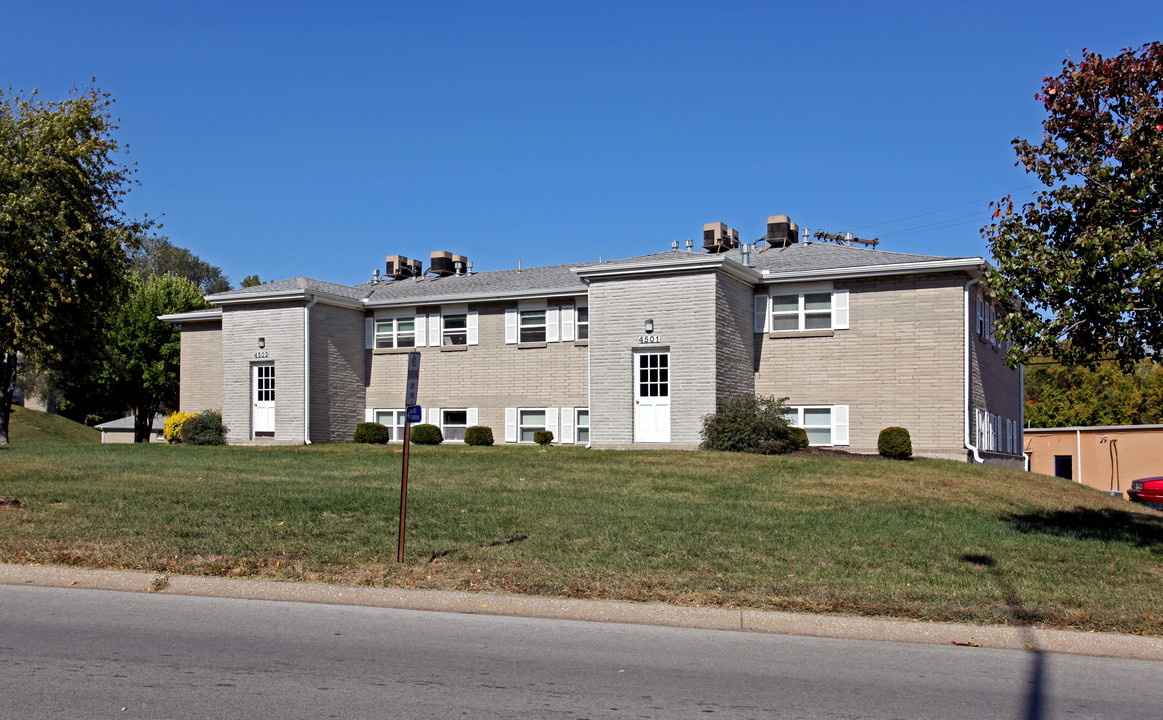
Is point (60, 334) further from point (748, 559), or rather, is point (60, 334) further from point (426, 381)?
point (748, 559)

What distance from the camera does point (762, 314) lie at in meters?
25.3

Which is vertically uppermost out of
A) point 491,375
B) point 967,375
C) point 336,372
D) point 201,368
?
point 201,368

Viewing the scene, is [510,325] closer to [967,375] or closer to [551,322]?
[551,322]

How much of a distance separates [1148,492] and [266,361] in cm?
2803

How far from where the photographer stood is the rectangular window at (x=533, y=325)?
28.0 m

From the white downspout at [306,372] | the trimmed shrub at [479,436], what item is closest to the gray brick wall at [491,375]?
the trimmed shrub at [479,436]

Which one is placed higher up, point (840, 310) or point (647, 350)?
point (840, 310)

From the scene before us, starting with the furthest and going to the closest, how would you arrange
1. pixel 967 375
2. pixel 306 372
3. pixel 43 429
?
pixel 43 429, pixel 306 372, pixel 967 375

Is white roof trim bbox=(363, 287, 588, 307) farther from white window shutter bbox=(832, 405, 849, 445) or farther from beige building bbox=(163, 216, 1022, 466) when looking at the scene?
white window shutter bbox=(832, 405, 849, 445)

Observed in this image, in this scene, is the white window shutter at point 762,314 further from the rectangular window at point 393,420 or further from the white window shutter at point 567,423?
the rectangular window at point 393,420

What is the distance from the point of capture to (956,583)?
926 cm

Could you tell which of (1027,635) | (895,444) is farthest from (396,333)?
(1027,635)

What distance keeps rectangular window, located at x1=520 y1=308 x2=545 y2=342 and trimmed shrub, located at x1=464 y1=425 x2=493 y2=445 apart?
9.63ft

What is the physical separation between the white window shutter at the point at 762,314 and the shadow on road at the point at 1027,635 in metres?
14.9
